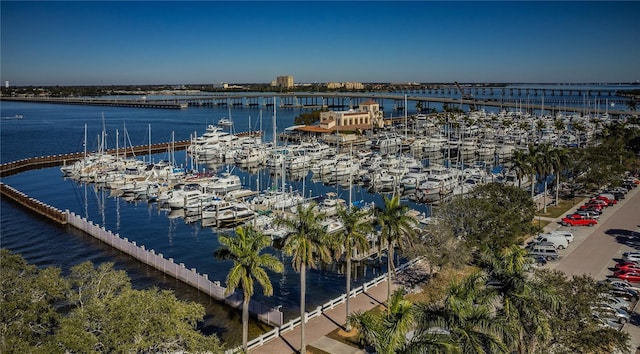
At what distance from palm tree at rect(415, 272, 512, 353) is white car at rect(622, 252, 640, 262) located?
22.6m

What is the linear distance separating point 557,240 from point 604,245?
4425 mm

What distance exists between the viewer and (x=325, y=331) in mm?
28406

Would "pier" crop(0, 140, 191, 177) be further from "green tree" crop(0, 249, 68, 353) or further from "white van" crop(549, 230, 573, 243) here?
"green tree" crop(0, 249, 68, 353)

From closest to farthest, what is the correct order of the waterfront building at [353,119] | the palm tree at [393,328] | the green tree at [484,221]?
the palm tree at [393,328], the green tree at [484,221], the waterfront building at [353,119]

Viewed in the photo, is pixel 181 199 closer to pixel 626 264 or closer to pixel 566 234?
pixel 566 234

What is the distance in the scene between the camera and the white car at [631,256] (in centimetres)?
3731

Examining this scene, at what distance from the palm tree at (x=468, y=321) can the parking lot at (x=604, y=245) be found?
11.7 metres

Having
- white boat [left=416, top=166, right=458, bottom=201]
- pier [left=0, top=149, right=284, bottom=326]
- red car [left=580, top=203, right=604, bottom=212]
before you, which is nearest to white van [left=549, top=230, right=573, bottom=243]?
red car [left=580, top=203, right=604, bottom=212]

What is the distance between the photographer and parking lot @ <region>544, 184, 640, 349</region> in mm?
35938

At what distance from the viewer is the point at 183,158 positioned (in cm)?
10481

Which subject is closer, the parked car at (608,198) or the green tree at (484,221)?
the green tree at (484,221)

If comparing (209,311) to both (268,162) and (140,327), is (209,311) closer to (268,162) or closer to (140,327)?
(140,327)

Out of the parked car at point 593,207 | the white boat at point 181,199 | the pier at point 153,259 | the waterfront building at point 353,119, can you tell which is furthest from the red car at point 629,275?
the waterfront building at point 353,119

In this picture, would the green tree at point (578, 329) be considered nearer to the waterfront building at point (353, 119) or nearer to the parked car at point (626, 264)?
the parked car at point (626, 264)
